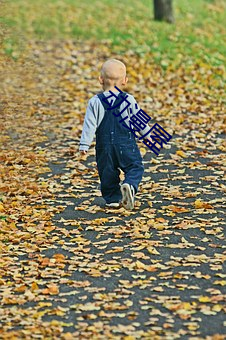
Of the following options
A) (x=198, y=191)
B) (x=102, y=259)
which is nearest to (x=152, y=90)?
(x=198, y=191)

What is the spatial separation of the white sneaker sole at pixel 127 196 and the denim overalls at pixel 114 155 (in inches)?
5.5

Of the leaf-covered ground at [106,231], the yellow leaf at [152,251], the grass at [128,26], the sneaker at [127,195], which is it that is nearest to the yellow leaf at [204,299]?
the leaf-covered ground at [106,231]

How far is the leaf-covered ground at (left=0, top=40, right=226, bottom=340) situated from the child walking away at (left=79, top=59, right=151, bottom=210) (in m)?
0.25

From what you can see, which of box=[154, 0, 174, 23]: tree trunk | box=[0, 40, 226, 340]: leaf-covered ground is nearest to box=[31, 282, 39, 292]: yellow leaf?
box=[0, 40, 226, 340]: leaf-covered ground

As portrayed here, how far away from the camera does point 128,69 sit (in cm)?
1438

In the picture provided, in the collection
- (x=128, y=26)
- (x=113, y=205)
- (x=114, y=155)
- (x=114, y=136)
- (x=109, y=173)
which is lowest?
(x=113, y=205)

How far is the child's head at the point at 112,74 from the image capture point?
7.33 m

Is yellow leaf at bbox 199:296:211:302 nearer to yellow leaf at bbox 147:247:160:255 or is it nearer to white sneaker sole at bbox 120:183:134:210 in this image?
yellow leaf at bbox 147:247:160:255

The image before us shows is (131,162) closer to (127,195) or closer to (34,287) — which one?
(127,195)

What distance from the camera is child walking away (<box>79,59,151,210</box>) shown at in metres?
7.38

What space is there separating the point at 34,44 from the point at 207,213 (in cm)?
992

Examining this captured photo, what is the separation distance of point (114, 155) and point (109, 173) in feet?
0.60

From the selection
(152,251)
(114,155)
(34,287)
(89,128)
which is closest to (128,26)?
(114,155)

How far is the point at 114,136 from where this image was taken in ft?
24.7
